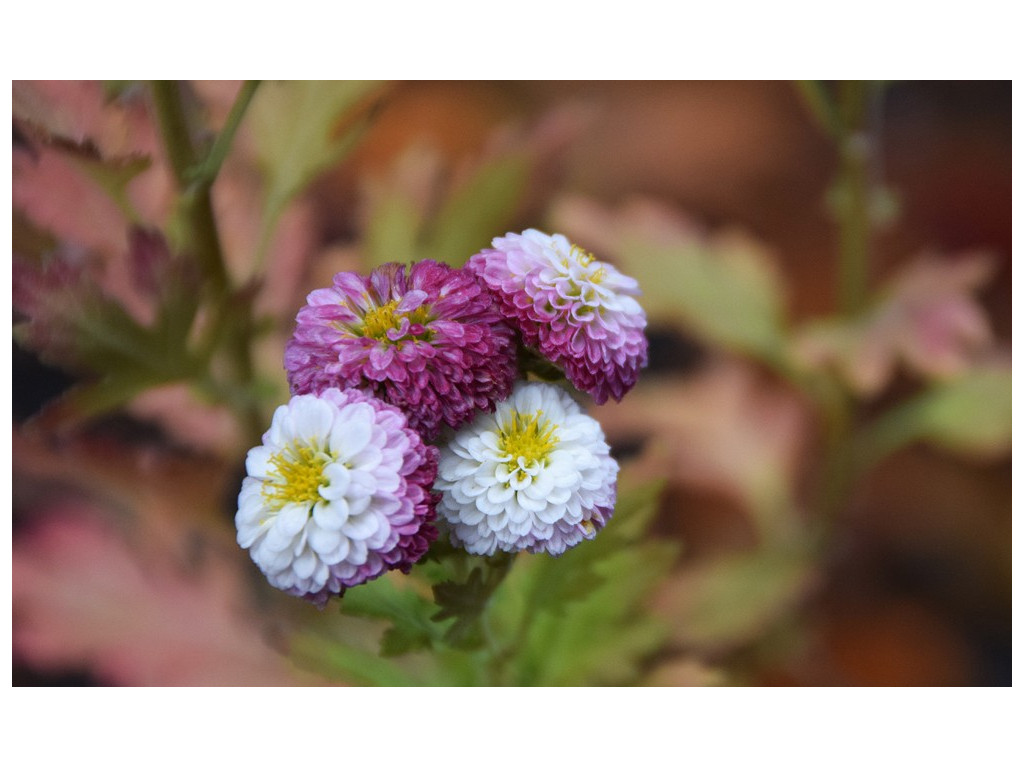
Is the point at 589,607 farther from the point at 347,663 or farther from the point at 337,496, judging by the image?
the point at 337,496

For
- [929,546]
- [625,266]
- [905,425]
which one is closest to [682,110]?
[625,266]

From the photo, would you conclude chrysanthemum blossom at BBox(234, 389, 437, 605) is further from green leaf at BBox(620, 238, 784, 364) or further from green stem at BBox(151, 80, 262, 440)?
green leaf at BBox(620, 238, 784, 364)

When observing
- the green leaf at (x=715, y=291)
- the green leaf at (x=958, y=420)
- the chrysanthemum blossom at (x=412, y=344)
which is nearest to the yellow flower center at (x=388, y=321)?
the chrysanthemum blossom at (x=412, y=344)

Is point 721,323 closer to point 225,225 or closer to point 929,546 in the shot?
point 929,546

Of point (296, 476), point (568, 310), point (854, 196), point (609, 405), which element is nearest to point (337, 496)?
point (296, 476)

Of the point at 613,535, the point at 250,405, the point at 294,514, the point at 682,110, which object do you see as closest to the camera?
the point at 294,514

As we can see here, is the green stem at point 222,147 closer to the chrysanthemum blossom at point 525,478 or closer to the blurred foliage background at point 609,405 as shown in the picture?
the blurred foliage background at point 609,405
